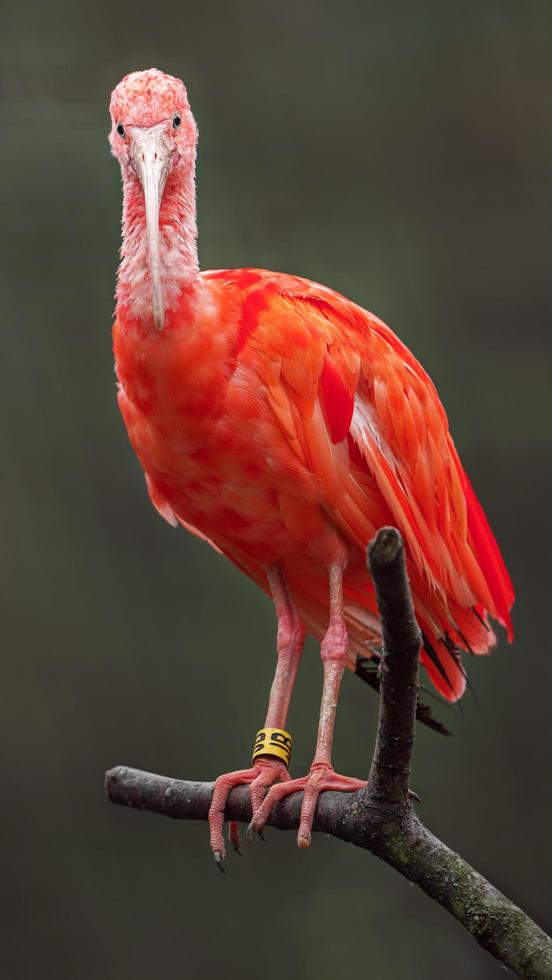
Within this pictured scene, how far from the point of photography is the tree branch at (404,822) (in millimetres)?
1141

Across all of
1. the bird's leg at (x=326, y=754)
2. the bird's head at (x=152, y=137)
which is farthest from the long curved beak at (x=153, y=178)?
the bird's leg at (x=326, y=754)

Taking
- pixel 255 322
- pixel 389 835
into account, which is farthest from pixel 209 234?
pixel 389 835

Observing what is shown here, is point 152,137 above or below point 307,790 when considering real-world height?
above

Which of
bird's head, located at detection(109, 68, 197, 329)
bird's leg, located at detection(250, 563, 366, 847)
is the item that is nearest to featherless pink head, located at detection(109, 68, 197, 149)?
bird's head, located at detection(109, 68, 197, 329)

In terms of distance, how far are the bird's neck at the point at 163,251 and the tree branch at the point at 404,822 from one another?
59 centimetres

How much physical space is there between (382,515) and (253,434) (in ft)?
0.68

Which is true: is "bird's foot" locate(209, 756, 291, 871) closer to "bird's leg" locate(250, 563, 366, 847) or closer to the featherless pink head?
"bird's leg" locate(250, 563, 366, 847)

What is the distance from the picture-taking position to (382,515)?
5.53 feet

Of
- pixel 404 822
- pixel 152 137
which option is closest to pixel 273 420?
pixel 152 137

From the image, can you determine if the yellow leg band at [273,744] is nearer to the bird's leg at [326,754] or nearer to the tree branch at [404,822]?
the bird's leg at [326,754]

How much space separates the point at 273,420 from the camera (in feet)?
5.33

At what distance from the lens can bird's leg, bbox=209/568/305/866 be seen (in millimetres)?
1655

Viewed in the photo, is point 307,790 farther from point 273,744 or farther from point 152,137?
point 152,137

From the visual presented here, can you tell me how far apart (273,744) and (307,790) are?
0.20 meters
